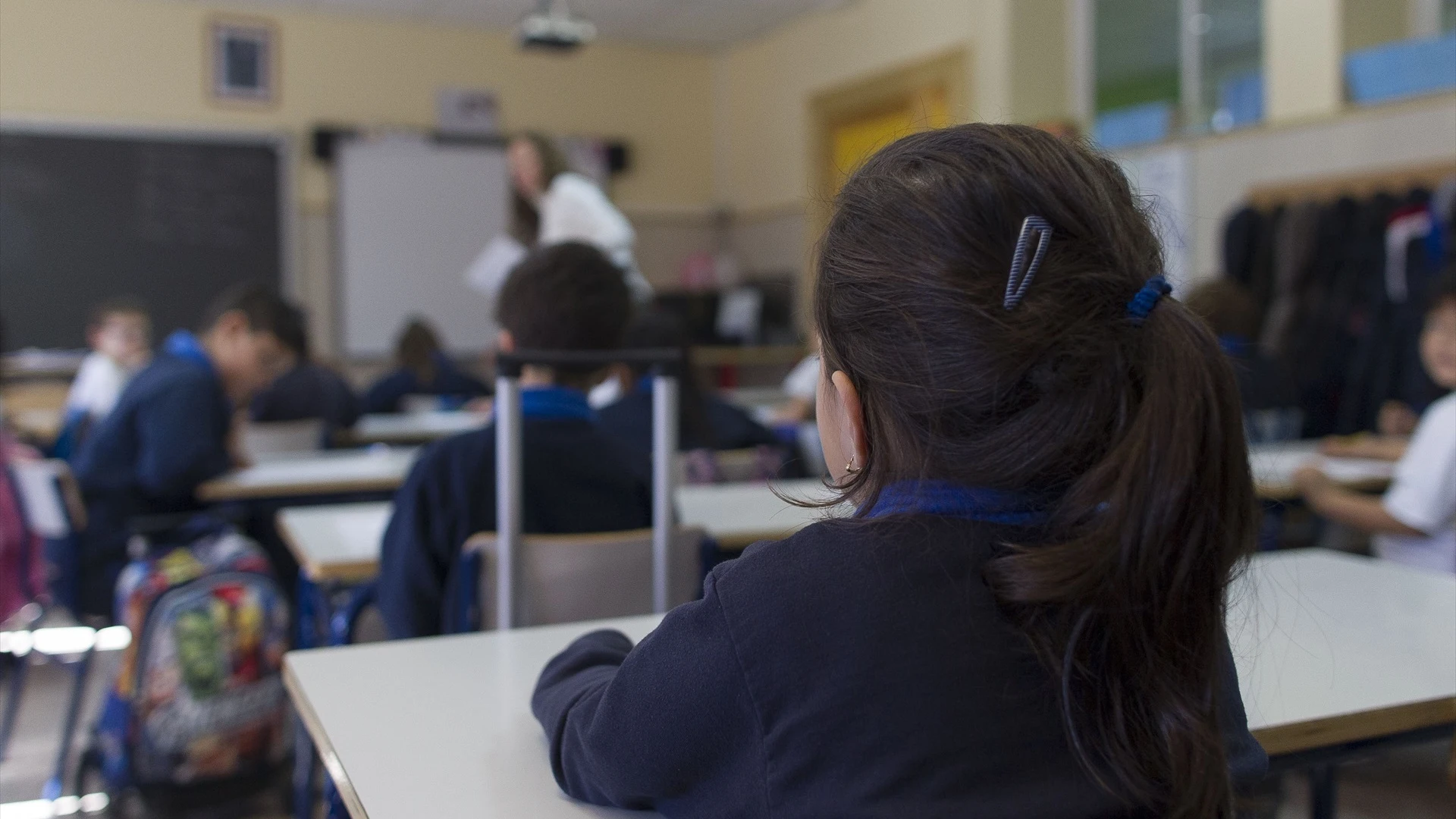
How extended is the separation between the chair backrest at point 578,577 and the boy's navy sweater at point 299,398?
2.71m

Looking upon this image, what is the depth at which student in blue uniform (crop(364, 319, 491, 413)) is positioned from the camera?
519cm

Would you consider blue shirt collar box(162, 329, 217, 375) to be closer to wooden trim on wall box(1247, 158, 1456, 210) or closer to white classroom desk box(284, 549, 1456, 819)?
white classroom desk box(284, 549, 1456, 819)

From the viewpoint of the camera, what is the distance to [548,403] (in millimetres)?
1796

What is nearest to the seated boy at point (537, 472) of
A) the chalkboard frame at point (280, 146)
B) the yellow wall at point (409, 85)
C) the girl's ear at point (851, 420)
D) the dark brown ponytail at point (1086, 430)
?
the girl's ear at point (851, 420)

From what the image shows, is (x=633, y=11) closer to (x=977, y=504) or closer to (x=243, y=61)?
(x=243, y=61)

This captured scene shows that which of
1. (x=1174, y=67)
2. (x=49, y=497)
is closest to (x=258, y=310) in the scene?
(x=49, y=497)

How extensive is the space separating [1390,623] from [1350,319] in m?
3.51

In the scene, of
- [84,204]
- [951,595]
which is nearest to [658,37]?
[84,204]

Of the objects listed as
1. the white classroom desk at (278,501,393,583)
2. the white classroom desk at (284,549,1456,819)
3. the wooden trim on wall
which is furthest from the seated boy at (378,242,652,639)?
the wooden trim on wall

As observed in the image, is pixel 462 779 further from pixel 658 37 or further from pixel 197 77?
pixel 658 37

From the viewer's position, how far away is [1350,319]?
449 cm

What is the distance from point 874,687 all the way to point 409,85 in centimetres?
724

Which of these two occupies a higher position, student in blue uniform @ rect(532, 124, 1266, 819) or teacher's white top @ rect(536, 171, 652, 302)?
teacher's white top @ rect(536, 171, 652, 302)

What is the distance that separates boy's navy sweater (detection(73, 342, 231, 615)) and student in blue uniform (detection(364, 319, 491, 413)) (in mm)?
2378
